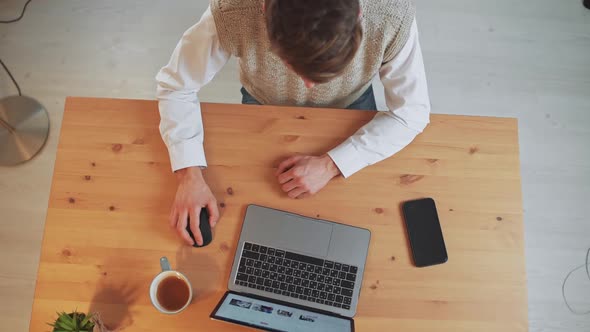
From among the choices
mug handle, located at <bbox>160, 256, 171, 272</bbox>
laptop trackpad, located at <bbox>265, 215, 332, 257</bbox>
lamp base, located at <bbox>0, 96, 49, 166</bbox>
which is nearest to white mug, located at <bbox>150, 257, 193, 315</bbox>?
mug handle, located at <bbox>160, 256, 171, 272</bbox>

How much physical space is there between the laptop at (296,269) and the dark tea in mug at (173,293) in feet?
0.29

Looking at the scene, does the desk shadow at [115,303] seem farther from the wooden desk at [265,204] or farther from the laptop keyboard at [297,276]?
the laptop keyboard at [297,276]

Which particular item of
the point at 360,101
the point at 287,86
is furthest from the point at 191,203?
the point at 360,101

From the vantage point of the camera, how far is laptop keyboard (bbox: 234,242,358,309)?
3.12 ft

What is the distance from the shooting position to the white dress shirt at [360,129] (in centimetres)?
97

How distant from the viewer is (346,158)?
1.00 meters

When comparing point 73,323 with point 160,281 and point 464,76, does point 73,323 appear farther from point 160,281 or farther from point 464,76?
point 464,76

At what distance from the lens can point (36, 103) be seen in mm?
1828

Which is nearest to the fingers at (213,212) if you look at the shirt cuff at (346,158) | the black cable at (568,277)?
the shirt cuff at (346,158)

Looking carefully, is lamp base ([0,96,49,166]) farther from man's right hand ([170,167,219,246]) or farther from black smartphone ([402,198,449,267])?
black smartphone ([402,198,449,267])

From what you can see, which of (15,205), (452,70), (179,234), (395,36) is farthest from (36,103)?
(452,70)

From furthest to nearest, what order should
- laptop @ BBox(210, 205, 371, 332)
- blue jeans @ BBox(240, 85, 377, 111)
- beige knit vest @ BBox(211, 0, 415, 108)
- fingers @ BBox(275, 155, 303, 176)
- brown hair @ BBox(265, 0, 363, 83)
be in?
blue jeans @ BBox(240, 85, 377, 111)
fingers @ BBox(275, 155, 303, 176)
laptop @ BBox(210, 205, 371, 332)
beige knit vest @ BBox(211, 0, 415, 108)
brown hair @ BBox(265, 0, 363, 83)

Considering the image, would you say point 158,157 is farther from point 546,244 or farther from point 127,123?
point 546,244

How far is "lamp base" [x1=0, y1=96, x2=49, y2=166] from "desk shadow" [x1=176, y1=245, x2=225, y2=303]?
1.16 metres
